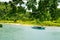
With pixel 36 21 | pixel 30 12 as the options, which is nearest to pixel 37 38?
pixel 36 21

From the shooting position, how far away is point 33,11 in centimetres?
1606

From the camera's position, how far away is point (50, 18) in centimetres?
1537

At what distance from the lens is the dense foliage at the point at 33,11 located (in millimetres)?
15500

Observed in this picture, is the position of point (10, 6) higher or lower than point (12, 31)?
higher

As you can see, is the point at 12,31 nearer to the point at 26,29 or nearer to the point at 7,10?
the point at 26,29

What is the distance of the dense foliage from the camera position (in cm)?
1550

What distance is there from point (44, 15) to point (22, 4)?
7.19 ft

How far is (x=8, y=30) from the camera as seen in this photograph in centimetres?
1353

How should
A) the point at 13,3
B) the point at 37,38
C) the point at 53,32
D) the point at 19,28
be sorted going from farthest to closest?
the point at 13,3 < the point at 19,28 < the point at 53,32 < the point at 37,38

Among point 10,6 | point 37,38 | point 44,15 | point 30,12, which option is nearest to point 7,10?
point 10,6

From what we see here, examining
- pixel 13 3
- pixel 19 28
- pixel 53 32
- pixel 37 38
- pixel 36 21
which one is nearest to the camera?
pixel 37 38

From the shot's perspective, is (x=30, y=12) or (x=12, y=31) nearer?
(x=12, y=31)

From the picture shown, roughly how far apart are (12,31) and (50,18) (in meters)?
3.16

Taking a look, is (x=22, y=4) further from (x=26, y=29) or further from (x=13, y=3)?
(x=26, y=29)
